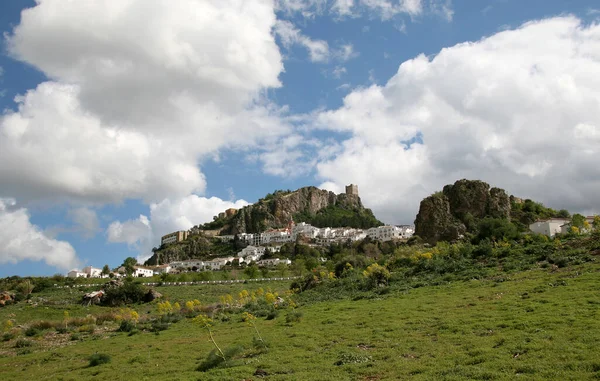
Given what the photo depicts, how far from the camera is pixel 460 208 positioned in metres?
89.1

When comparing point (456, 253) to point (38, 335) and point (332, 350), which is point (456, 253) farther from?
point (38, 335)

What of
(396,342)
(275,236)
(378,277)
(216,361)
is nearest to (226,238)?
(275,236)

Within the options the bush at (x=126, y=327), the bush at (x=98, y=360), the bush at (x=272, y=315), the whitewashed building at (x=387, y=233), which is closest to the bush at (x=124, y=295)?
the bush at (x=126, y=327)

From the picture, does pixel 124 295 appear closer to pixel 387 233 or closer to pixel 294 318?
pixel 294 318

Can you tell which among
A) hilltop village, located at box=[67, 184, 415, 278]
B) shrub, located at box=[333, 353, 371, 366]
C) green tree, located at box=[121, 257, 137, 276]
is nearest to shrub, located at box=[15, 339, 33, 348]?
shrub, located at box=[333, 353, 371, 366]

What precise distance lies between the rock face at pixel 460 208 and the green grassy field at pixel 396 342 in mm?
59954

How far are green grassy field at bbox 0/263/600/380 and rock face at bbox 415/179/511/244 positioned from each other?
5995 cm

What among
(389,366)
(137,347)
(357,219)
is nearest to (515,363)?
(389,366)

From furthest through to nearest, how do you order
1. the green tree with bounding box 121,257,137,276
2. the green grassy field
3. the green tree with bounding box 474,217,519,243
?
the green tree with bounding box 121,257,137,276
the green tree with bounding box 474,217,519,243
the green grassy field

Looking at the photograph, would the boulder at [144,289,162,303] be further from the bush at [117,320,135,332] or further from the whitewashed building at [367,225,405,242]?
the whitewashed building at [367,225,405,242]

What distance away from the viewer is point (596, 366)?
9562mm

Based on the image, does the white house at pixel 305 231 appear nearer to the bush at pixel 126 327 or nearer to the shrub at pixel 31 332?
the shrub at pixel 31 332

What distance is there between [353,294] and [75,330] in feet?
68.6

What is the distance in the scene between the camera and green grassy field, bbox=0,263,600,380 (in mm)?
11398
